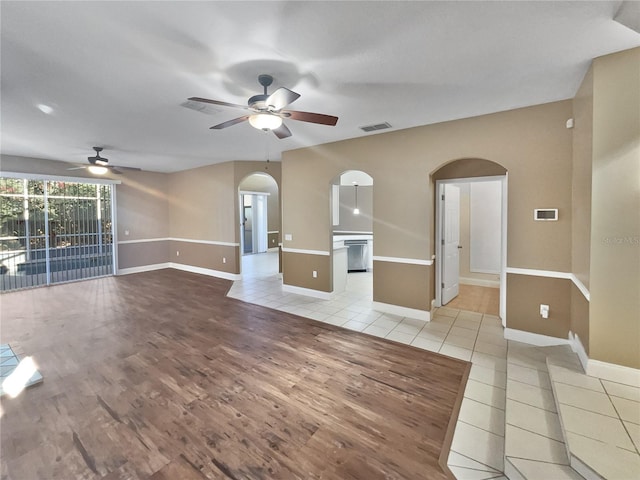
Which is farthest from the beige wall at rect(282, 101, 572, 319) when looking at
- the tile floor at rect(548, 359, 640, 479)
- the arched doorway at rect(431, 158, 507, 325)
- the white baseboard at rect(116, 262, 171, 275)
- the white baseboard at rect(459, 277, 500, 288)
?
the white baseboard at rect(116, 262, 171, 275)

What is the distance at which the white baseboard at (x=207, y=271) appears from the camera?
689 centimetres

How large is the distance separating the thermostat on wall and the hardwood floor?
76.2 inches

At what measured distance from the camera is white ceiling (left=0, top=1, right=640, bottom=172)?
1.81 meters

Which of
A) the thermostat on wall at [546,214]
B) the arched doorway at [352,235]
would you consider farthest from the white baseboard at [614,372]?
the arched doorway at [352,235]

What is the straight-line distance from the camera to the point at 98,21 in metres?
1.86

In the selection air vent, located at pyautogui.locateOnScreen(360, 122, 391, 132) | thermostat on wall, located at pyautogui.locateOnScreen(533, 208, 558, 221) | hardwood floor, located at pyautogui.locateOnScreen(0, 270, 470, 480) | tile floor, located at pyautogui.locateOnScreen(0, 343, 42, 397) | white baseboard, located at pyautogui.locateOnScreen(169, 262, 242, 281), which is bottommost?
hardwood floor, located at pyautogui.locateOnScreen(0, 270, 470, 480)

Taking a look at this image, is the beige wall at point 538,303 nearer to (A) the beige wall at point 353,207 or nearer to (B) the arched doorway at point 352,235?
(B) the arched doorway at point 352,235

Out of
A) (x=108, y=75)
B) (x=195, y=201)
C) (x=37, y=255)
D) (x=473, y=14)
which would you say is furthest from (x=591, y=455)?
(x=37, y=255)

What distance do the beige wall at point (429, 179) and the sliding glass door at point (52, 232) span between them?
5.25 metres

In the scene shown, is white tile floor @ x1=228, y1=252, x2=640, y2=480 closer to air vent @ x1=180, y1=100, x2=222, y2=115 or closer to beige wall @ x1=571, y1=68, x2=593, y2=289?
beige wall @ x1=571, y1=68, x2=593, y2=289

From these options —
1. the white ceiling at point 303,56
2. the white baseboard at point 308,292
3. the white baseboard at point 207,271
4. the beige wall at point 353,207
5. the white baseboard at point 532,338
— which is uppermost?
the white ceiling at point 303,56

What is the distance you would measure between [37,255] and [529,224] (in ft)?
30.9

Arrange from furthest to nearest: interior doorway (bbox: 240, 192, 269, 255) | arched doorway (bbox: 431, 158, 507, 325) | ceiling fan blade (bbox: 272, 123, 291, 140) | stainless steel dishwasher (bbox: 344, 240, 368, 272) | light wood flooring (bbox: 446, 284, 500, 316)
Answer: interior doorway (bbox: 240, 192, 269, 255) < stainless steel dishwasher (bbox: 344, 240, 368, 272) < light wood flooring (bbox: 446, 284, 500, 316) < arched doorway (bbox: 431, 158, 507, 325) < ceiling fan blade (bbox: 272, 123, 291, 140)

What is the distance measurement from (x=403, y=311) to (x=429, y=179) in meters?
2.02
